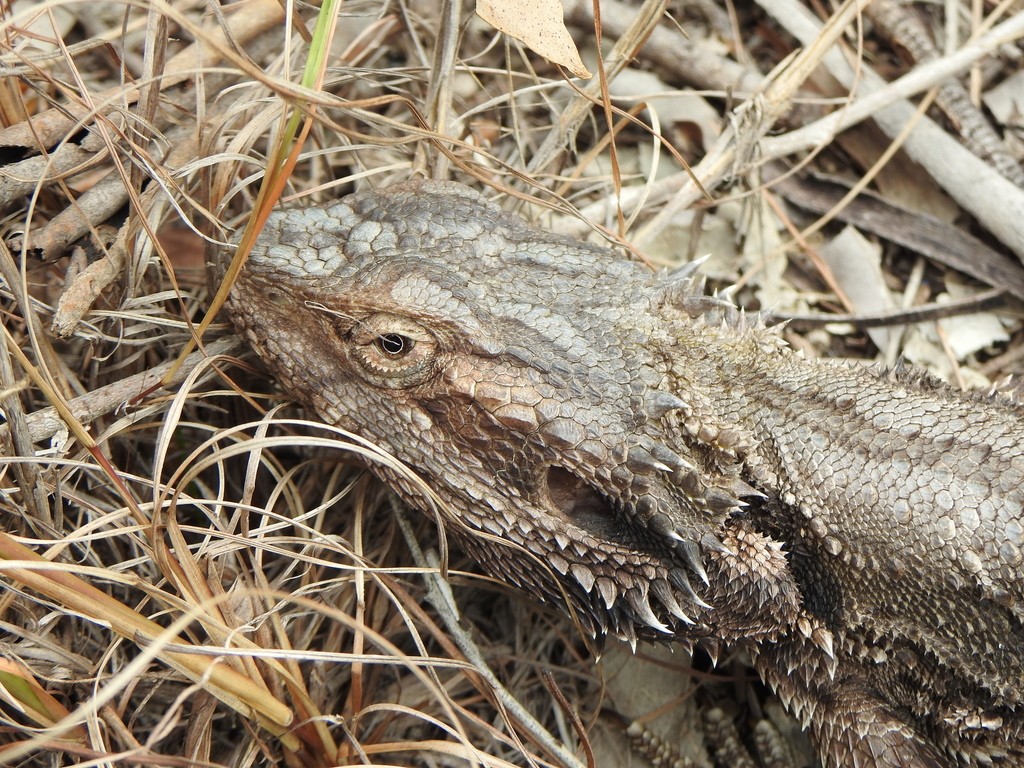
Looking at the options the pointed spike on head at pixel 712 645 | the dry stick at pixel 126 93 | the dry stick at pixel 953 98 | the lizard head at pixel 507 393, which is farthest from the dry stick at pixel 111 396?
the dry stick at pixel 953 98

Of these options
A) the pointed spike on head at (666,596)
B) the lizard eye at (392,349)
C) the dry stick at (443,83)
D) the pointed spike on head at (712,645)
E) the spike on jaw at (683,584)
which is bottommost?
the pointed spike on head at (712,645)

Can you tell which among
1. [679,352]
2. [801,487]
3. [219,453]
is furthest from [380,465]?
[801,487]

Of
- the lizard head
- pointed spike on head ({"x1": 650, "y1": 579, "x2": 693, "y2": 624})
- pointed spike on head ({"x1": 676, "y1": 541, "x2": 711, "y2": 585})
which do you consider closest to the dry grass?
the lizard head

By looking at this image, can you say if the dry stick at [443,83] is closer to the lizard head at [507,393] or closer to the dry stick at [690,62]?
the lizard head at [507,393]

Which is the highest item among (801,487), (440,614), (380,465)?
(801,487)

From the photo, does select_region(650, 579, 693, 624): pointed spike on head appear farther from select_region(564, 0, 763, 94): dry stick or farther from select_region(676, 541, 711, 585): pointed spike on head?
select_region(564, 0, 763, 94): dry stick

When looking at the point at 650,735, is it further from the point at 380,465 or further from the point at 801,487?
the point at 380,465
